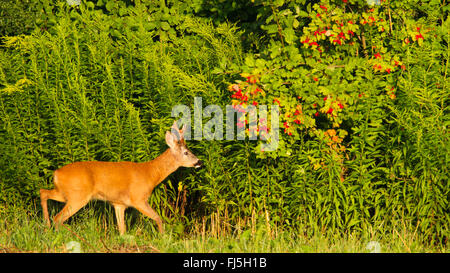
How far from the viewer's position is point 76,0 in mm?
9109

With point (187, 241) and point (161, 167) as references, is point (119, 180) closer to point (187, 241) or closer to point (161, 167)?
point (161, 167)

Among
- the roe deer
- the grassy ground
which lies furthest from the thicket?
the roe deer

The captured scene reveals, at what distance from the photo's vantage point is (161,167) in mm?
7676

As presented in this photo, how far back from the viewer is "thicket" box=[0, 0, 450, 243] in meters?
6.88

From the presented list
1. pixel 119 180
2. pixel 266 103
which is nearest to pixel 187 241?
pixel 119 180

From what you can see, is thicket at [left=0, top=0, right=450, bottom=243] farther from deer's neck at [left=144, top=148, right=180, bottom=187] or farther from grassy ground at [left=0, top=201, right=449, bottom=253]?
deer's neck at [left=144, top=148, right=180, bottom=187]

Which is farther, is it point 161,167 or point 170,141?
point 161,167

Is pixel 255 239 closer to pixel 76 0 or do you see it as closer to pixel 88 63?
pixel 88 63

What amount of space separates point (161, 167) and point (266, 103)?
4.80 feet

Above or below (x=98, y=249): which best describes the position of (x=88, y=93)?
above

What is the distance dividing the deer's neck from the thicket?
0.29m

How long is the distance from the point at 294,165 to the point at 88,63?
293 cm
